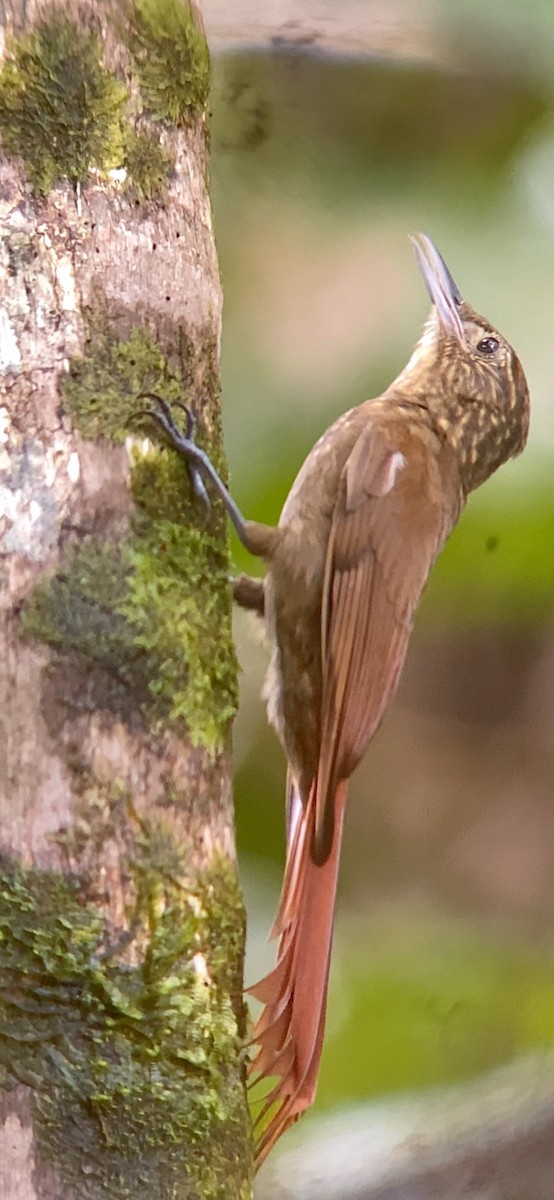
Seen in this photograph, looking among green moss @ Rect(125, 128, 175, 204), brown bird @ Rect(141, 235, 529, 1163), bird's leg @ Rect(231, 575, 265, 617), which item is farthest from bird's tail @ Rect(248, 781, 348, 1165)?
green moss @ Rect(125, 128, 175, 204)

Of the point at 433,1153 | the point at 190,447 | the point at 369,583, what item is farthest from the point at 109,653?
the point at 433,1153

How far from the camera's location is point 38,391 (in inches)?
44.1

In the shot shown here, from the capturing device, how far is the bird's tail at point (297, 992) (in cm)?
138

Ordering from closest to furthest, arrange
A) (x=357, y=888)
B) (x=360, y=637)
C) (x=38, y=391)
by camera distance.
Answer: (x=38, y=391)
(x=360, y=637)
(x=357, y=888)

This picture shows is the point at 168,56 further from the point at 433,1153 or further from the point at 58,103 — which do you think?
the point at 433,1153

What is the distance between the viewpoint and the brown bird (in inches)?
56.3

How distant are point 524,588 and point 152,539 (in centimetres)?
140

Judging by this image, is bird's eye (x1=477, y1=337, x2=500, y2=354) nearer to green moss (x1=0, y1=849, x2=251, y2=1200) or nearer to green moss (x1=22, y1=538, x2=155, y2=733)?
green moss (x1=22, y1=538, x2=155, y2=733)

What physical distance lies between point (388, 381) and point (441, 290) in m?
0.34

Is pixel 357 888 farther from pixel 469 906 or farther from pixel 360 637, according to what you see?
pixel 360 637

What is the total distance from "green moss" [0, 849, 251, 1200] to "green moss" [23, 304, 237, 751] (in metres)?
0.15

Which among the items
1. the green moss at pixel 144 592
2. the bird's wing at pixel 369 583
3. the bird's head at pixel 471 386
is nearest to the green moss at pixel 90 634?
the green moss at pixel 144 592

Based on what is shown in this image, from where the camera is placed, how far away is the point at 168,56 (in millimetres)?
1259

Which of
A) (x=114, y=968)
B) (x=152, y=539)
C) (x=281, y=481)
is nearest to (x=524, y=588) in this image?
(x=281, y=481)
